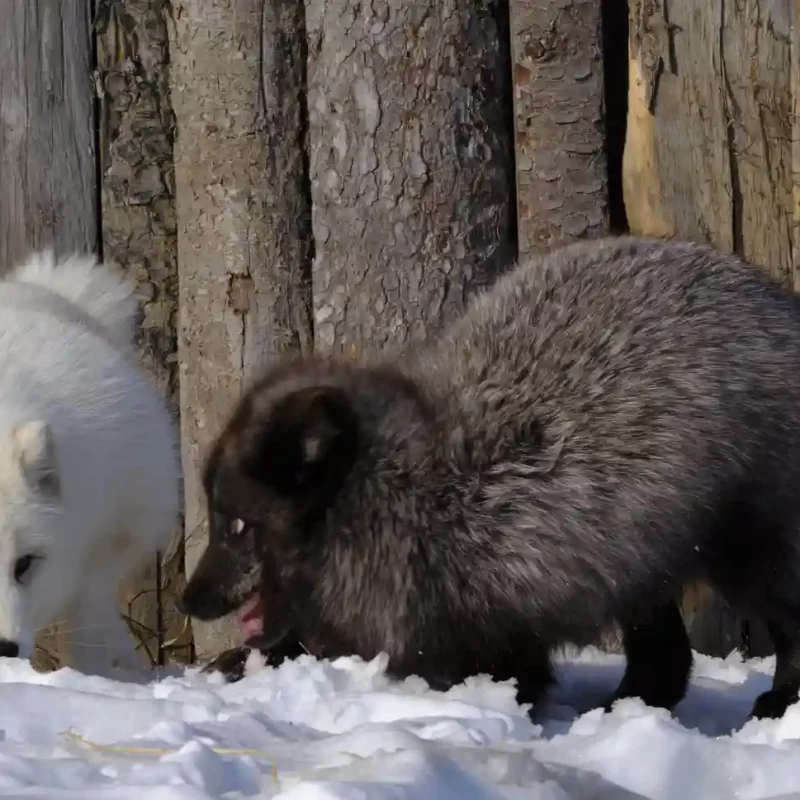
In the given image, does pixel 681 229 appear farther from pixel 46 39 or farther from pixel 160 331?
pixel 46 39

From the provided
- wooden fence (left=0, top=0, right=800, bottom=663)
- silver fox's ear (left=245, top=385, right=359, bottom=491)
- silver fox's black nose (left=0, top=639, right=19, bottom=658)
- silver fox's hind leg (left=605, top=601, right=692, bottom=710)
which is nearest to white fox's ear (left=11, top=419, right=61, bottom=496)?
silver fox's black nose (left=0, top=639, right=19, bottom=658)

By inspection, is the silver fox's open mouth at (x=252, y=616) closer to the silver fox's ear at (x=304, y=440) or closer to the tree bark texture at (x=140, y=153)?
the silver fox's ear at (x=304, y=440)

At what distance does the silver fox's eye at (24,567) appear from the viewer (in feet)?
13.0

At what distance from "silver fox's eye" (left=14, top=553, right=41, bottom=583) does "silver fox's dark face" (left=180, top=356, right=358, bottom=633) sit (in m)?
0.66

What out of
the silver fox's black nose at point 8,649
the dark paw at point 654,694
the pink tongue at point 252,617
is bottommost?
the dark paw at point 654,694

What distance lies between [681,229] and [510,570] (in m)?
1.48

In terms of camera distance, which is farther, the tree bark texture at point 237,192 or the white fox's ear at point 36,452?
the tree bark texture at point 237,192

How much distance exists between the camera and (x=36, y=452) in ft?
12.8

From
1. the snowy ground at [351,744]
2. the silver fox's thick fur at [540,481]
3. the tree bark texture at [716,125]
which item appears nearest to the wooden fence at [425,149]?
the tree bark texture at [716,125]

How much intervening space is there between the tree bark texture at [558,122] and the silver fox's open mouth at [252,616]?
1.42 m

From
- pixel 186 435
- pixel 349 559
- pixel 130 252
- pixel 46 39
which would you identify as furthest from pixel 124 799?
pixel 46 39

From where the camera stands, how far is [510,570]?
10.6ft

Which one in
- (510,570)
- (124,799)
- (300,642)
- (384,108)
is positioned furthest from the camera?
(384,108)

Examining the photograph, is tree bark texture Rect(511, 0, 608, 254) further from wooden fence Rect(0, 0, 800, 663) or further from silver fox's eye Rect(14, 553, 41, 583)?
silver fox's eye Rect(14, 553, 41, 583)
